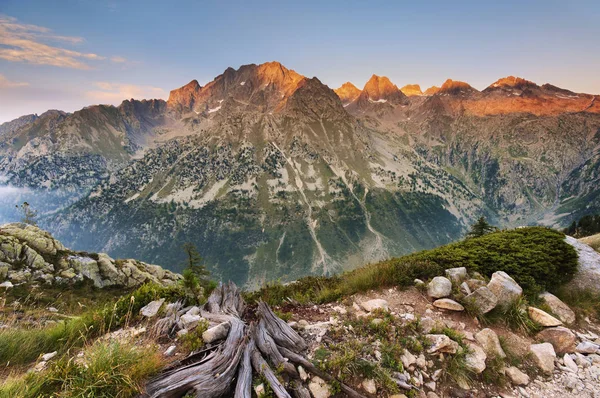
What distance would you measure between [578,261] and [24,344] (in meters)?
18.2

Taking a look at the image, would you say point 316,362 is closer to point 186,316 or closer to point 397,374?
point 397,374

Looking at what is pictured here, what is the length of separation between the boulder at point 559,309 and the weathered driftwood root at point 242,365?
8.05 metres

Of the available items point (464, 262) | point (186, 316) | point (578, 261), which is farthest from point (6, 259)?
point (578, 261)

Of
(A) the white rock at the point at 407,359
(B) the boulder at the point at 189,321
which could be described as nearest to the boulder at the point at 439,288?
(A) the white rock at the point at 407,359

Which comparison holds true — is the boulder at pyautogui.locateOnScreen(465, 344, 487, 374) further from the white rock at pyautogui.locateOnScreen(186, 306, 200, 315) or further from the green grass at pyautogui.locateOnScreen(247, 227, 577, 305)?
the white rock at pyautogui.locateOnScreen(186, 306, 200, 315)

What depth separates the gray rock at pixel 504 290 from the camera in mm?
8372

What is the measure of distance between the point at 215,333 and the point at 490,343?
681cm

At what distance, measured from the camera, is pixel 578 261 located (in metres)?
11.2

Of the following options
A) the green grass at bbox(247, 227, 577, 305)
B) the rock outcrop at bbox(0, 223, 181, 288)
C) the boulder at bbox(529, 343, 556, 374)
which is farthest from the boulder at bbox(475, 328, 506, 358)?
the rock outcrop at bbox(0, 223, 181, 288)

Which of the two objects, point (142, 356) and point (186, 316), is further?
point (186, 316)

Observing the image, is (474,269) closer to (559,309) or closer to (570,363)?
(559,309)

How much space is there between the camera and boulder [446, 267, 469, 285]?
31.2 feet

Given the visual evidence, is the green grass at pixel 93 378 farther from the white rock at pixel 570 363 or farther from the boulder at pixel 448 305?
the white rock at pixel 570 363

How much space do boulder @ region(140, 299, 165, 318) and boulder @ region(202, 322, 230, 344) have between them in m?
2.03
